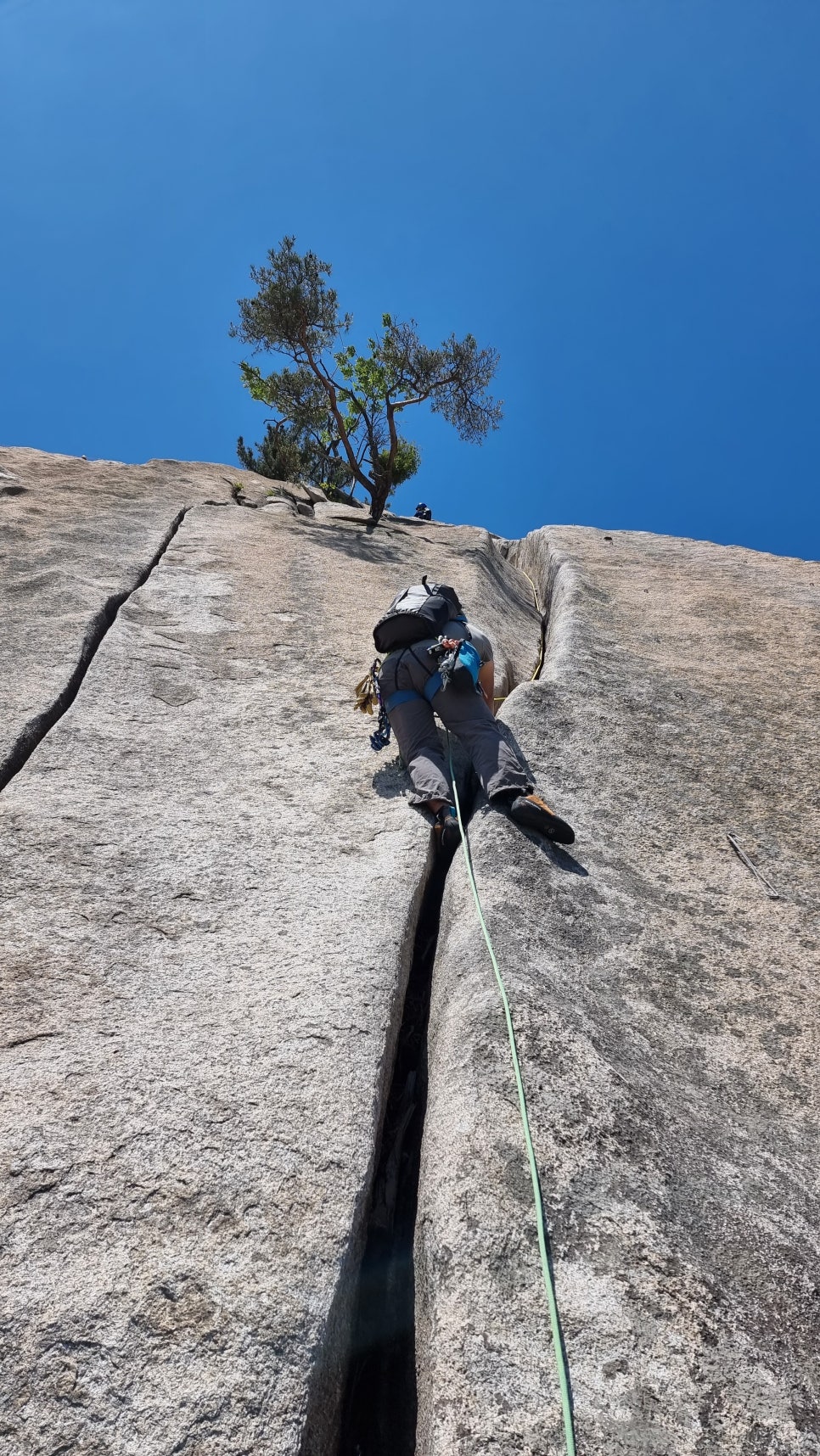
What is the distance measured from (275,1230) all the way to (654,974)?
6.11 feet

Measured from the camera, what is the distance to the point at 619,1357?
2.03 m

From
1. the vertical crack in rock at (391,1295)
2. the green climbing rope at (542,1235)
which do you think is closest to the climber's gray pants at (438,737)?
the green climbing rope at (542,1235)

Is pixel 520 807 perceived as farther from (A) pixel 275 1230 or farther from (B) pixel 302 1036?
(A) pixel 275 1230

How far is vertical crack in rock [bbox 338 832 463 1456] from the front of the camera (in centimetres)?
240

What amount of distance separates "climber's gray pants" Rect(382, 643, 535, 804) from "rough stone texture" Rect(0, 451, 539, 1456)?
0.20 metres

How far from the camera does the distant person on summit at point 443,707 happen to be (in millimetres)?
4344

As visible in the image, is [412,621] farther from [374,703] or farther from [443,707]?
[374,703]

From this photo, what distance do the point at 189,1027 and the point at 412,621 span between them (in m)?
2.96

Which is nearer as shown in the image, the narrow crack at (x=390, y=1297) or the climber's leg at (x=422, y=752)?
the narrow crack at (x=390, y=1297)

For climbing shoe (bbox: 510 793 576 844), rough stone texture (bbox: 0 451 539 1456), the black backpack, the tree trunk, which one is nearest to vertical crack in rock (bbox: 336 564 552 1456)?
rough stone texture (bbox: 0 451 539 1456)

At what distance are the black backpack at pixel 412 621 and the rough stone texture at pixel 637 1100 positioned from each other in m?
0.74

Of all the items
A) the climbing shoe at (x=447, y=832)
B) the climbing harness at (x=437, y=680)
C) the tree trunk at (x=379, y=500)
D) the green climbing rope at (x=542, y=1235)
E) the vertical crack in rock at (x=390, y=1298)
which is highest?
the tree trunk at (x=379, y=500)

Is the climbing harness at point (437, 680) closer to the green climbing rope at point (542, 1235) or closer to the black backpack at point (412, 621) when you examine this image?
the black backpack at point (412, 621)

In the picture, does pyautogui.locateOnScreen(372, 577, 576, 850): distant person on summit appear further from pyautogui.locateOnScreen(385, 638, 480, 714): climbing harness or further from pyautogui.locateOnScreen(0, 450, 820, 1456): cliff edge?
pyautogui.locateOnScreen(0, 450, 820, 1456): cliff edge
